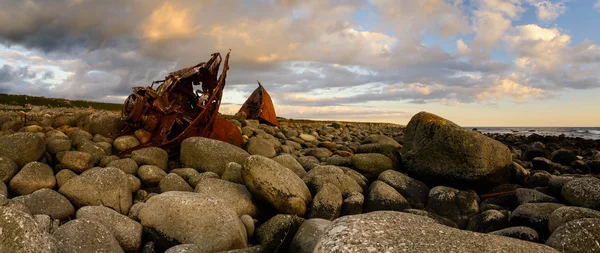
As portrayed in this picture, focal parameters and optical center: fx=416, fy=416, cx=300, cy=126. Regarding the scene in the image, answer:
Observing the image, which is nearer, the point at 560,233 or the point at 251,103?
the point at 560,233

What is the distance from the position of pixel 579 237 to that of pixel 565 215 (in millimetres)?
1021

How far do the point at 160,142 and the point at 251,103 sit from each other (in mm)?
8079

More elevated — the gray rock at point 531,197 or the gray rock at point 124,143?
the gray rock at point 124,143

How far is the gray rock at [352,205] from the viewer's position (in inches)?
253

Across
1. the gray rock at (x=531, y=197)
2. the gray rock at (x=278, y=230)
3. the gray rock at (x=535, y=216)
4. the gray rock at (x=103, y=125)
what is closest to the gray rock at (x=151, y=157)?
the gray rock at (x=103, y=125)

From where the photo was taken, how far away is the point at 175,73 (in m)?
8.88

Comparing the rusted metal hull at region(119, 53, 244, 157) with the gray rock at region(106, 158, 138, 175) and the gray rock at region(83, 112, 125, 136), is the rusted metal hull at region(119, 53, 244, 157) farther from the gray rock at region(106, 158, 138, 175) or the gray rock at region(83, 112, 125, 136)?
the gray rock at region(106, 158, 138, 175)

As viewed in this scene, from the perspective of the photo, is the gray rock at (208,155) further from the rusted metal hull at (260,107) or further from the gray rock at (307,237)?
the rusted metal hull at (260,107)

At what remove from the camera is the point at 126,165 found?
270 inches

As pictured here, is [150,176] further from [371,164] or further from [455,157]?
[455,157]

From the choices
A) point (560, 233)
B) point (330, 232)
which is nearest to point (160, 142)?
point (330, 232)

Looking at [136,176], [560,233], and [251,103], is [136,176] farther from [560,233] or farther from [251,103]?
[251,103]

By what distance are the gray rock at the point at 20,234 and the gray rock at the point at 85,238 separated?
1.43ft

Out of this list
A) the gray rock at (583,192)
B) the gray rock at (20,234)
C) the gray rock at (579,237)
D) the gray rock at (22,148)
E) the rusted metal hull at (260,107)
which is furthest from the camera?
the rusted metal hull at (260,107)
